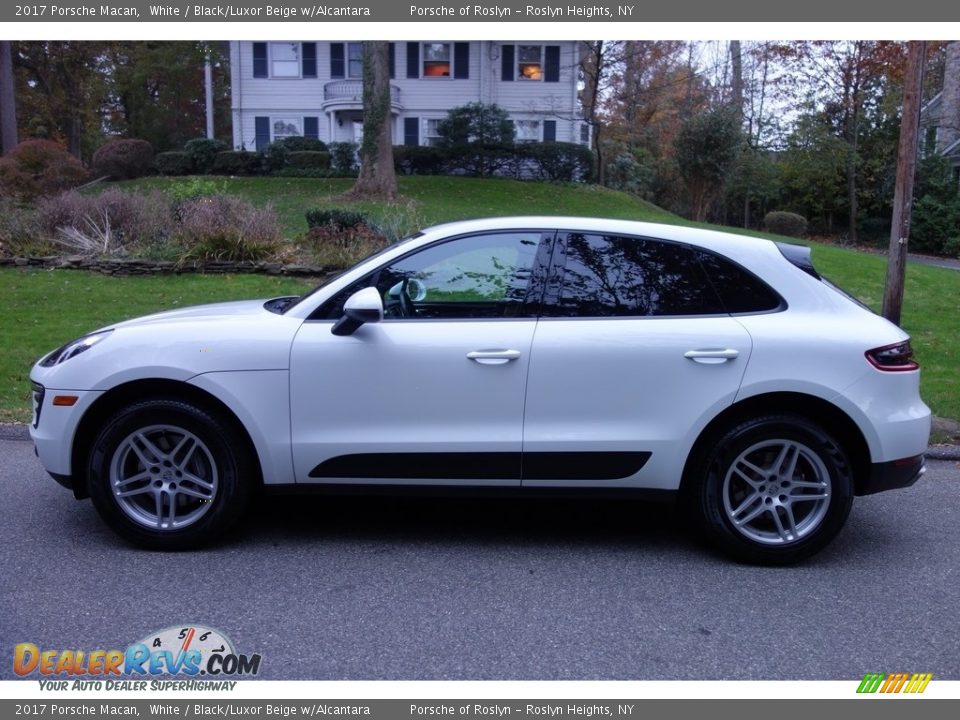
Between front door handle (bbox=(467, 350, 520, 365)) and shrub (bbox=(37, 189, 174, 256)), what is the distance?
1081 centimetres

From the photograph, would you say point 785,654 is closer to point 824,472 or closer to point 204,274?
point 824,472

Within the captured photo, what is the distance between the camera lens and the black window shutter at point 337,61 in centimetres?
3438

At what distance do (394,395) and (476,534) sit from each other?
1053 millimetres

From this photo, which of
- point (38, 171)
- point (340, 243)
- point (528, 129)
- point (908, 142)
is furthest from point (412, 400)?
point (528, 129)

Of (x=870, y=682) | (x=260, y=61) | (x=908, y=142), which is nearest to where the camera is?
(x=870, y=682)

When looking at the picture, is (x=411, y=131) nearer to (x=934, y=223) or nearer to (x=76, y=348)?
(x=934, y=223)

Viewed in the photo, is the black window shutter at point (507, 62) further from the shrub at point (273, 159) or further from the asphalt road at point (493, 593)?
A: the asphalt road at point (493, 593)

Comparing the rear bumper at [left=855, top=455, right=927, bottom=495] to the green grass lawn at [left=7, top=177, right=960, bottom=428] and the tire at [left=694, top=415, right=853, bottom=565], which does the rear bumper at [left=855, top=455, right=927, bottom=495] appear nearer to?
the tire at [left=694, top=415, right=853, bottom=565]

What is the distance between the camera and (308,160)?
1174 inches

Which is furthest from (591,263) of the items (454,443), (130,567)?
(130,567)

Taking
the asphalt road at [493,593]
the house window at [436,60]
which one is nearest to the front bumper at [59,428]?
the asphalt road at [493,593]

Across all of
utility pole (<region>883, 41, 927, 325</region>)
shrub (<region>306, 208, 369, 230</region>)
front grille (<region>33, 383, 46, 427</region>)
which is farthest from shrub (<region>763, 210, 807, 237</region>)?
front grille (<region>33, 383, 46, 427</region>)

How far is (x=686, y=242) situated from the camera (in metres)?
4.64

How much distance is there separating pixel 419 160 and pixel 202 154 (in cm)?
761
